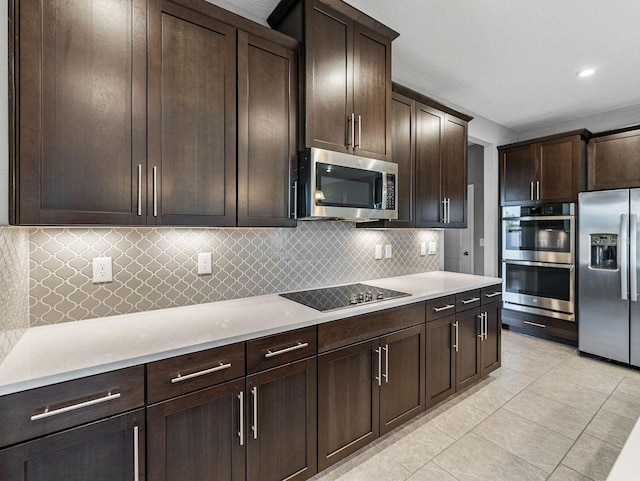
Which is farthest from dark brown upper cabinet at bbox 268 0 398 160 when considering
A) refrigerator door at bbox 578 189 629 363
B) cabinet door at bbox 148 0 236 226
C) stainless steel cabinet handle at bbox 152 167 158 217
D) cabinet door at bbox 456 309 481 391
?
refrigerator door at bbox 578 189 629 363

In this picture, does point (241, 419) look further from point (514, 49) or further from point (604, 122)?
point (604, 122)

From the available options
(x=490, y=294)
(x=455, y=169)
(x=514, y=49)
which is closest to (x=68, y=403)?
(x=490, y=294)

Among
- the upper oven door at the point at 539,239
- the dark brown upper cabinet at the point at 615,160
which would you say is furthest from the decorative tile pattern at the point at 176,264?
the dark brown upper cabinet at the point at 615,160

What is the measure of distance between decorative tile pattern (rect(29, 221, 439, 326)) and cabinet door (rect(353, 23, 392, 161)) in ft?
2.32

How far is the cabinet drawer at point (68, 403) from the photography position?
100 centimetres

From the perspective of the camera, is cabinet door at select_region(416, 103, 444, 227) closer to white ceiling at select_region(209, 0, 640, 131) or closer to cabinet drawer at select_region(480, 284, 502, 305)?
white ceiling at select_region(209, 0, 640, 131)

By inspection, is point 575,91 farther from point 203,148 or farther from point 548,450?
point 203,148

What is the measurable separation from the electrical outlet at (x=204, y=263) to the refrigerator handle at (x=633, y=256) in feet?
12.7

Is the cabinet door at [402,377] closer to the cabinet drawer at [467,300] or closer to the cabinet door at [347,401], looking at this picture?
the cabinet door at [347,401]

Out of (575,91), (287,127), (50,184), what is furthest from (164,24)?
(575,91)

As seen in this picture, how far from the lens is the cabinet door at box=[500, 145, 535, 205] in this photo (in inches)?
159

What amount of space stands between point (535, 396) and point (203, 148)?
125 inches

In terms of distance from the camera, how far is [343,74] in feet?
6.85

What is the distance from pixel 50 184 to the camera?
4.18 ft
